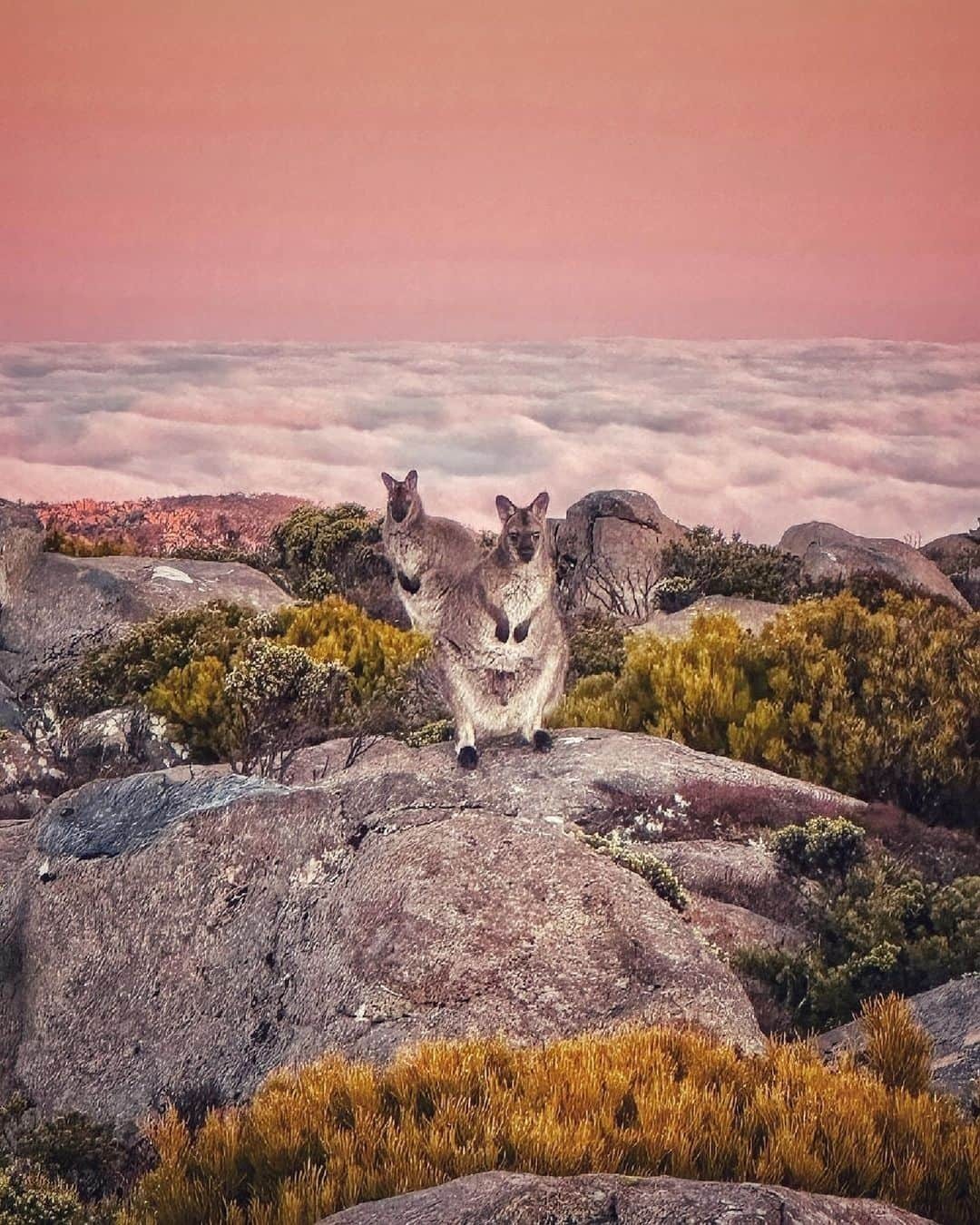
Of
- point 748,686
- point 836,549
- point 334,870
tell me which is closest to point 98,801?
point 334,870

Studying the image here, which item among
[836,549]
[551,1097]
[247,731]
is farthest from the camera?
[836,549]

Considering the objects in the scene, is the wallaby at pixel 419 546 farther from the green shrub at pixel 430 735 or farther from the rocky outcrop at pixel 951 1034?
the rocky outcrop at pixel 951 1034

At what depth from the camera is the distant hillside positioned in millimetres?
49531

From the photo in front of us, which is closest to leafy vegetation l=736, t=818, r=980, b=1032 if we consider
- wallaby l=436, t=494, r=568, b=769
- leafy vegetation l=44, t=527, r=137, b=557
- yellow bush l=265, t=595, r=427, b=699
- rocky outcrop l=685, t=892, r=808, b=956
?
rocky outcrop l=685, t=892, r=808, b=956

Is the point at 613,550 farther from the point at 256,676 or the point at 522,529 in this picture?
the point at 522,529

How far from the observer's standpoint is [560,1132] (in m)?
6.37

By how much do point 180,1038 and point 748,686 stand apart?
12215 mm

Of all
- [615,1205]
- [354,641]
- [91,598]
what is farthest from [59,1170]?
[91,598]

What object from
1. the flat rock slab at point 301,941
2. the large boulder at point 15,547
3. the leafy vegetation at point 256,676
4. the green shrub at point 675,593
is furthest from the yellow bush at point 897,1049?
the green shrub at point 675,593

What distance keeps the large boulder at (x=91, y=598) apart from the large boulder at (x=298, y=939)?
15873 mm

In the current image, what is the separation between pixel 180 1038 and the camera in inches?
396

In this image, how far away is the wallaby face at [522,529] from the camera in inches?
620

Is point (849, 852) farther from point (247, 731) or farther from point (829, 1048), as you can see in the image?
point (247, 731)

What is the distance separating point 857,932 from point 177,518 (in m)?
45.9
